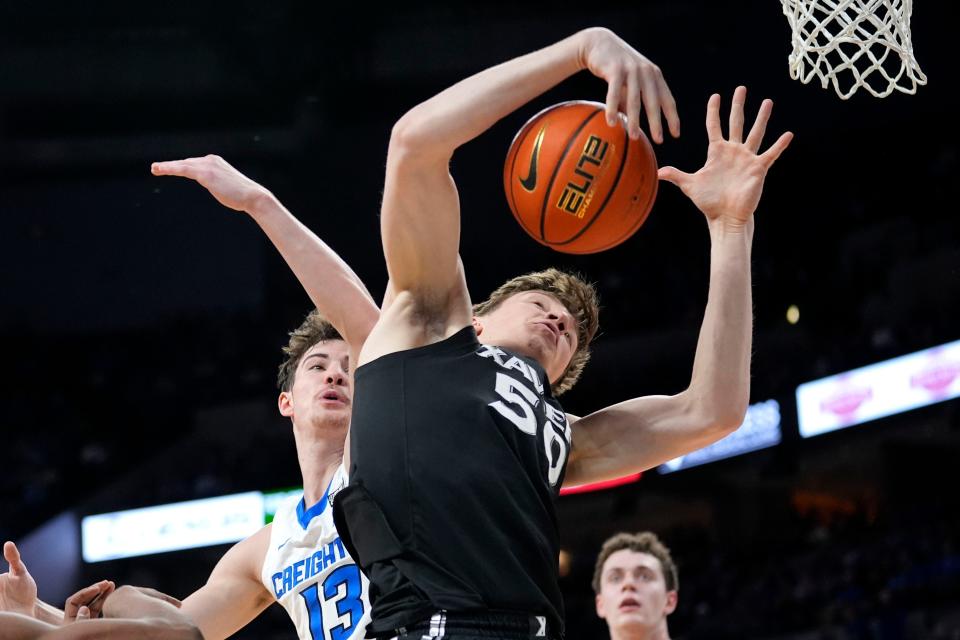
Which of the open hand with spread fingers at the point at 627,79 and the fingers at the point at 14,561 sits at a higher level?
the open hand with spread fingers at the point at 627,79

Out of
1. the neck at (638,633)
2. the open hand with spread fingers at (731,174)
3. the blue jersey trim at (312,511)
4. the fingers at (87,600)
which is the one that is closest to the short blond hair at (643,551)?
the neck at (638,633)

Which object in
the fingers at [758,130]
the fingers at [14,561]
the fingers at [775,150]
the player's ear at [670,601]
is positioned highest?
the fingers at [758,130]

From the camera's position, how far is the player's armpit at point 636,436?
301cm

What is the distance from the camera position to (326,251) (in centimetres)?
344

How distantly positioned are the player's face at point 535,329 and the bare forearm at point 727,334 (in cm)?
34

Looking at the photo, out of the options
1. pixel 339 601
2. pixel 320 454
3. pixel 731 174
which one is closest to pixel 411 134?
pixel 731 174

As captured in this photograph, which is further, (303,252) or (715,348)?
(303,252)

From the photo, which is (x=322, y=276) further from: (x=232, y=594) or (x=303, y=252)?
(x=232, y=594)

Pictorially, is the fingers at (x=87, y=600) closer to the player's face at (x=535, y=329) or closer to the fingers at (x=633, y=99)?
the player's face at (x=535, y=329)

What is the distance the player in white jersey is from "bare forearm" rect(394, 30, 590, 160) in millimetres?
1051

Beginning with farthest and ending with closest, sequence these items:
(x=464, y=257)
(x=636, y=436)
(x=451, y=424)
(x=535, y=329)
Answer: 1. (x=464, y=257)
2. (x=636, y=436)
3. (x=535, y=329)
4. (x=451, y=424)

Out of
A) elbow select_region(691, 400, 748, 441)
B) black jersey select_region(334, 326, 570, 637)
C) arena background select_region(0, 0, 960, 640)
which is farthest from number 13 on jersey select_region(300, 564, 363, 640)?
arena background select_region(0, 0, 960, 640)

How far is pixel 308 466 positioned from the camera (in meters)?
3.74

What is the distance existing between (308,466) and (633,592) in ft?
6.89
